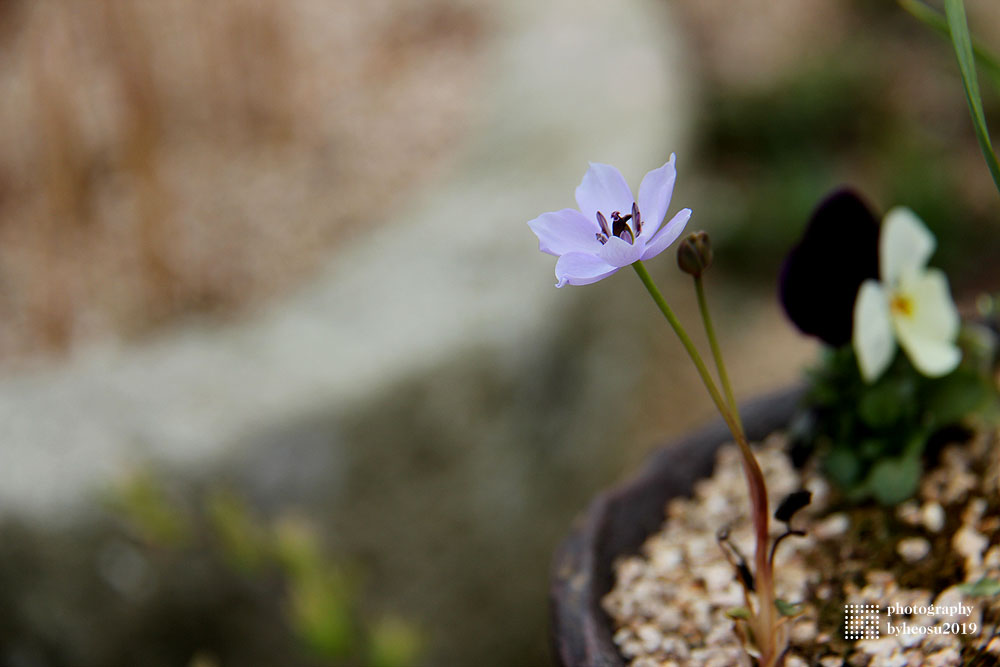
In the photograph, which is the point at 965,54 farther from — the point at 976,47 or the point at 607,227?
the point at 607,227

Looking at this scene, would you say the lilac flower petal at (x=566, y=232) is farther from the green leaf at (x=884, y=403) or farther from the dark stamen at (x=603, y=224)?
the green leaf at (x=884, y=403)

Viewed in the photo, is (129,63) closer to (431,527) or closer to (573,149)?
(573,149)

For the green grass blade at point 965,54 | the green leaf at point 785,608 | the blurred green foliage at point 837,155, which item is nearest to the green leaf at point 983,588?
the green leaf at point 785,608

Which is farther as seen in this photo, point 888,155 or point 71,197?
point 888,155

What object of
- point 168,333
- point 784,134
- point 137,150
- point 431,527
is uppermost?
point 137,150

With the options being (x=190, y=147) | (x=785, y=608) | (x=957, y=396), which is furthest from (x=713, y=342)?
(x=190, y=147)

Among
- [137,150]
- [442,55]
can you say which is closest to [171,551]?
[137,150]
